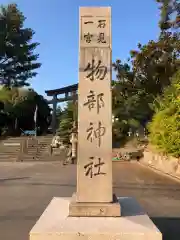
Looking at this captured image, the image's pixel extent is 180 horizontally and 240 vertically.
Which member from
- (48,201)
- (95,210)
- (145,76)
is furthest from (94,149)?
(145,76)

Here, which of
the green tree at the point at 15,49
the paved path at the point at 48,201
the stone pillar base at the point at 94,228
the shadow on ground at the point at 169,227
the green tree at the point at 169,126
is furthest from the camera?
the green tree at the point at 15,49

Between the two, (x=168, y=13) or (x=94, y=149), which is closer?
(x=94, y=149)

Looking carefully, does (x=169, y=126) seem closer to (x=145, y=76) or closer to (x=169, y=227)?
(x=169, y=227)

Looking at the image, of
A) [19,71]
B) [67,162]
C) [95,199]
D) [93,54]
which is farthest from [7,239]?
[19,71]

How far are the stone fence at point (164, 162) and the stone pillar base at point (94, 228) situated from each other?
7945 mm

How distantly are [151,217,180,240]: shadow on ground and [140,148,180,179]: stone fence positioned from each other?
606cm

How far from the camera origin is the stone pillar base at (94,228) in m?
3.03

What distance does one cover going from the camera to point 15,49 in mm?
30672

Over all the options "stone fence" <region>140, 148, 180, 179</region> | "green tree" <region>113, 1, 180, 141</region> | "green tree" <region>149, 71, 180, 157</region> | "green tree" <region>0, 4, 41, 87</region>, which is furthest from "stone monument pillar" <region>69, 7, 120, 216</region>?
"green tree" <region>0, 4, 41, 87</region>

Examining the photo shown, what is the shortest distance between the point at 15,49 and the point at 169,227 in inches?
1139

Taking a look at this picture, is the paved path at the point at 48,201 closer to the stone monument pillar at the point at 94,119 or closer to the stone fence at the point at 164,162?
the stone monument pillar at the point at 94,119

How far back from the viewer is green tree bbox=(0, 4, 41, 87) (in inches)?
1183

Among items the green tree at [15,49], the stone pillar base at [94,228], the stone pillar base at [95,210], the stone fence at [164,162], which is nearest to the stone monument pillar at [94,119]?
the stone pillar base at [95,210]

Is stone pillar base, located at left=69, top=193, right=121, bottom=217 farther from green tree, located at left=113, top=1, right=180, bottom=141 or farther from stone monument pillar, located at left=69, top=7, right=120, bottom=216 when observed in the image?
green tree, located at left=113, top=1, right=180, bottom=141
